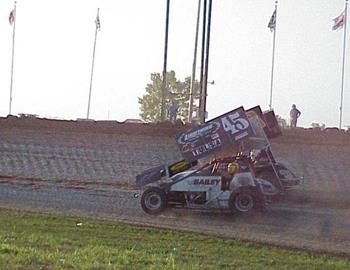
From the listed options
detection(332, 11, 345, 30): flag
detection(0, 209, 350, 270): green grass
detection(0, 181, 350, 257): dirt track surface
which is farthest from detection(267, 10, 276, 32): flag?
detection(0, 209, 350, 270): green grass

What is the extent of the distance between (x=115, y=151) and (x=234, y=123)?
16.6 meters

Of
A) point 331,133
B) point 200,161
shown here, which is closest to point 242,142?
point 200,161

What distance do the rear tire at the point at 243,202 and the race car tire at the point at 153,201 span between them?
78.7 inches

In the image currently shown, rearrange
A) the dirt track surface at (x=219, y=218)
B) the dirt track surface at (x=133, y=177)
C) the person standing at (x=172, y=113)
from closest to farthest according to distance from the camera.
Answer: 1. the dirt track surface at (x=219, y=218)
2. the dirt track surface at (x=133, y=177)
3. the person standing at (x=172, y=113)

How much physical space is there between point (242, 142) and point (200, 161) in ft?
4.21

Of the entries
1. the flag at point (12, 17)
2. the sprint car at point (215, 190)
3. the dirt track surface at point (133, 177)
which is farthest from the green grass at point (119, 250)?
the flag at point (12, 17)

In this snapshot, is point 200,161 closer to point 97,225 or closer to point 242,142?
point 242,142

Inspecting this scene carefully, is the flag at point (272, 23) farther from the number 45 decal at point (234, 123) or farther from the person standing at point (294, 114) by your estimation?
the number 45 decal at point (234, 123)

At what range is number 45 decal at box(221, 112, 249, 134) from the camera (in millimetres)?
23141

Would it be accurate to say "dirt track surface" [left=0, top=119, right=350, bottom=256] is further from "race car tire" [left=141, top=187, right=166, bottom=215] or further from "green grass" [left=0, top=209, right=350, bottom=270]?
"green grass" [left=0, top=209, right=350, bottom=270]

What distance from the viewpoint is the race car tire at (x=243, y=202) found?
22.6 metres

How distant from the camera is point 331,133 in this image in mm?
40656

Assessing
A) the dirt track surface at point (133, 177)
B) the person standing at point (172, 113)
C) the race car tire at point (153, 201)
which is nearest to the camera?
the dirt track surface at point (133, 177)

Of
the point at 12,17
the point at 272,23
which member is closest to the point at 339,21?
the point at 272,23
